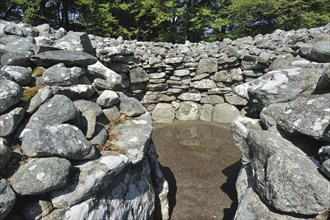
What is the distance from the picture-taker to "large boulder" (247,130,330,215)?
2.41 metres

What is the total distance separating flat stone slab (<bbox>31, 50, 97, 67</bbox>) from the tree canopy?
11700 millimetres

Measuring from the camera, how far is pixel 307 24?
13133mm

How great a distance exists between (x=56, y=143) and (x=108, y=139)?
1.04 meters

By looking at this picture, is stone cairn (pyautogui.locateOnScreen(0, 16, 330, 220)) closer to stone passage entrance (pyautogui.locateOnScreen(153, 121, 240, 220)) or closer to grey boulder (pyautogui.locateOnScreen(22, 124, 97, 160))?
grey boulder (pyautogui.locateOnScreen(22, 124, 97, 160))

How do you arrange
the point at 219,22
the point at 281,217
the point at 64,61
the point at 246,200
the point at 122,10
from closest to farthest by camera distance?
the point at 281,217 < the point at 246,200 < the point at 64,61 < the point at 219,22 < the point at 122,10

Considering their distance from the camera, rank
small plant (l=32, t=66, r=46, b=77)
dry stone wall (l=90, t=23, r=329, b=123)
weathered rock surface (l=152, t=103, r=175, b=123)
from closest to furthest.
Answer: small plant (l=32, t=66, r=46, b=77) → dry stone wall (l=90, t=23, r=329, b=123) → weathered rock surface (l=152, t=103, r=175, b=123)

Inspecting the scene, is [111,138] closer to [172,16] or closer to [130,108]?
[130,108]

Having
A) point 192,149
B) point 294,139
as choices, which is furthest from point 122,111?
point 192,149

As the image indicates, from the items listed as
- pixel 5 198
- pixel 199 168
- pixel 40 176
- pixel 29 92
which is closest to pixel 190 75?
pixel 199 168

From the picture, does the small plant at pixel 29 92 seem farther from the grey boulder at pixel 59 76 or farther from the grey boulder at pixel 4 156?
the grey boulder at pixel 4 156

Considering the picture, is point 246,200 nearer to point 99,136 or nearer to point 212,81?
point 99,136

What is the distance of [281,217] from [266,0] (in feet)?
41.4

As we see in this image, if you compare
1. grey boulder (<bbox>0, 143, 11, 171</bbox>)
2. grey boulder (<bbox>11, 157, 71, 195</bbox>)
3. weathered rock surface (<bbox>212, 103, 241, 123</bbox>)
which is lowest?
weathered rock surface (<bbox>212, 103, 241, 123</bbox>)

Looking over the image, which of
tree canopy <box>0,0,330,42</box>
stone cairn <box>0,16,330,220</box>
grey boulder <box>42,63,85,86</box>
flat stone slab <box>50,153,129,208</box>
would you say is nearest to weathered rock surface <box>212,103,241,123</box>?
stone cairn <box>0,16,330,220</box>
